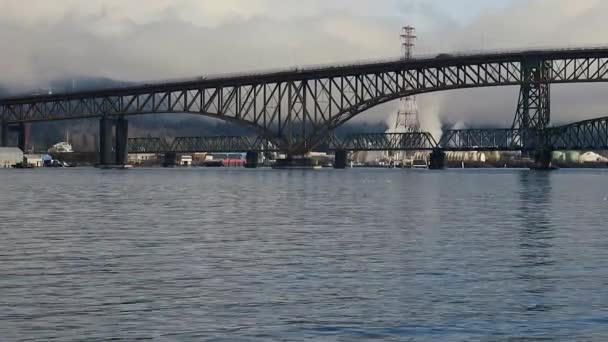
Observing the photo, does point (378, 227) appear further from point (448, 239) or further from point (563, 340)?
point (563, 340)

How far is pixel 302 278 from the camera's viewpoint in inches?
1362

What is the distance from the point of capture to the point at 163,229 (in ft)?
178

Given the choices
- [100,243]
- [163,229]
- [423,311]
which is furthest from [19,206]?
[423,311]

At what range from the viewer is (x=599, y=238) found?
49.4 metres

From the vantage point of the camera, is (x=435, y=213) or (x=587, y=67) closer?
(x=435, y=213)

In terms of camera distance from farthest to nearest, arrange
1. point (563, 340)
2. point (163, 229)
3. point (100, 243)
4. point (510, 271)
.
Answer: point (163, 229)
point (100, 243)
point (510, 271)
point (563, 340)

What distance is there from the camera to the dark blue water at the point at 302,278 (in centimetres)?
2616

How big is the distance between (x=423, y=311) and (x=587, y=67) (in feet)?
574

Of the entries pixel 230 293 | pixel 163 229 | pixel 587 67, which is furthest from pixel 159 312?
pixel 587 67

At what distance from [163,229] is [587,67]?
153383mm

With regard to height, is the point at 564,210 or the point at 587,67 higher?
the point at 587,67

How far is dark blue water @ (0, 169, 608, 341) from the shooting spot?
85.8 feet

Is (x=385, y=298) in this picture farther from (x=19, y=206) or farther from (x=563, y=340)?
(x=19, y=206)

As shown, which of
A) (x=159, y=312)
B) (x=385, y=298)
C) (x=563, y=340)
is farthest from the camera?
(x=385, y=298)
